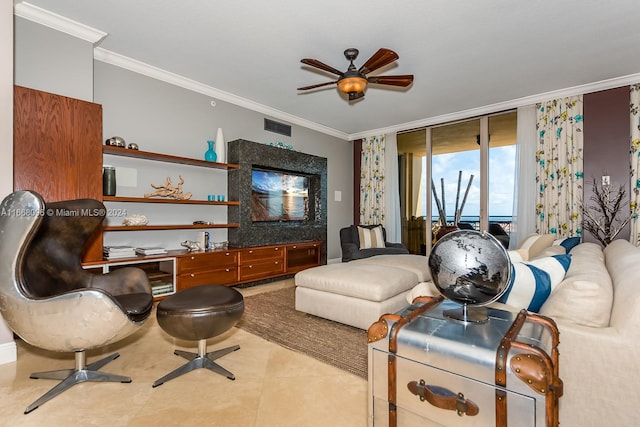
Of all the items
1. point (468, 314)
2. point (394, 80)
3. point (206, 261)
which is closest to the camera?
point (468, 314)

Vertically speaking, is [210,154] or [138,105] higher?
[138,105]

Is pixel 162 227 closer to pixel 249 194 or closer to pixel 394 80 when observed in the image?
pixel 249 194

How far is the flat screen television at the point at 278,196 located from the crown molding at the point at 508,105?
2.00 metres

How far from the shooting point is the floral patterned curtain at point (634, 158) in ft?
12.5

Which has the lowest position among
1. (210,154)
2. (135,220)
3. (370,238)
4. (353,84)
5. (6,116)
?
(370,238)

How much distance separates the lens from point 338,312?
9.16ft

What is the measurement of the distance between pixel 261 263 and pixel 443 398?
12.1 feet

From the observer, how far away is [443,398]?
38.1 inches

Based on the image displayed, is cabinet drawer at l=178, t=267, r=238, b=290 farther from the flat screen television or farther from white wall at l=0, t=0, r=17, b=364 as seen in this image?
white wall at l=0, t=0, r=17, b=364

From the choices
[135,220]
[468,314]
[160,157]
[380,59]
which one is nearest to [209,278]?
[135,220]

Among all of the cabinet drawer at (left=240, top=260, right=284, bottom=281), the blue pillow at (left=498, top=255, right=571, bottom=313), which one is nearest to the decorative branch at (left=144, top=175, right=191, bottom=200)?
the cabinet drawer at (left=240, top=260, right=284, bottom=281)

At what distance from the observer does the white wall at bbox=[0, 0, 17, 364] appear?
6.76 feet

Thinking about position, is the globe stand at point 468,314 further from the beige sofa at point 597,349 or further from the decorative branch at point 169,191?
the decorative branch at point 169,191

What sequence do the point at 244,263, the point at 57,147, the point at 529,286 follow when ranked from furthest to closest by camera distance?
the point at 244,263
the point at 57,147
the point at 529,286
